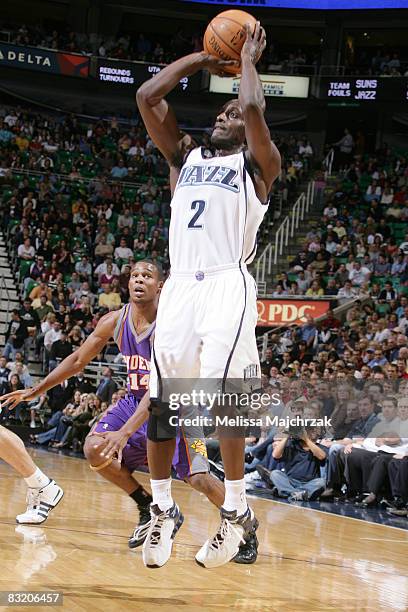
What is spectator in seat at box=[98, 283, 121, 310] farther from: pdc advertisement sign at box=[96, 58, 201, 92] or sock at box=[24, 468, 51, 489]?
sock at box=[24, 468, 51, 489]

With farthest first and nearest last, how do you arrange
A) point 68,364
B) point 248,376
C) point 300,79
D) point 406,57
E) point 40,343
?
point 406,57 → point 300,79 → point 40,343 → point 68,364 → point 248,376

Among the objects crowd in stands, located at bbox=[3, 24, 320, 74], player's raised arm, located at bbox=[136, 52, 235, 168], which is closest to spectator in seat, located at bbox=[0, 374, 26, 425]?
→ player's raised arm, located at bbox=[136, 52, 235, 168]

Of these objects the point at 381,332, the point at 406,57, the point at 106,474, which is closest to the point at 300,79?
the point at 406,57

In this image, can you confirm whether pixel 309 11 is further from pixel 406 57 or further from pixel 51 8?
pixel 51 8

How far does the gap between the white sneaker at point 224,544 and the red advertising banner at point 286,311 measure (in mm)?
10680

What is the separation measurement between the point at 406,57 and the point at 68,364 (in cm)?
2113

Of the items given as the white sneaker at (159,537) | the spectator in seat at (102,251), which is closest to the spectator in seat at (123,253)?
the spectator in seat at (102,251)

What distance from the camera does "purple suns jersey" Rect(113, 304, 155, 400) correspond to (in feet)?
18.4

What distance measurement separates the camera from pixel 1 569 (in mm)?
4395

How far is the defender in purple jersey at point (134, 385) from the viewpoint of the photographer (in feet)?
17.6

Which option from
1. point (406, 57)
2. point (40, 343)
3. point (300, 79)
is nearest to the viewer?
point (40, 343)

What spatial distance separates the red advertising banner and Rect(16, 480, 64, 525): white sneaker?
346 inches

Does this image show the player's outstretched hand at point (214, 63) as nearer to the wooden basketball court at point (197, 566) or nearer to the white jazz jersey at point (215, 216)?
the white jazz jersey at point (215, 216)

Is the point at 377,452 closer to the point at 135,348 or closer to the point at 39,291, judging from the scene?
the point at 135,348
